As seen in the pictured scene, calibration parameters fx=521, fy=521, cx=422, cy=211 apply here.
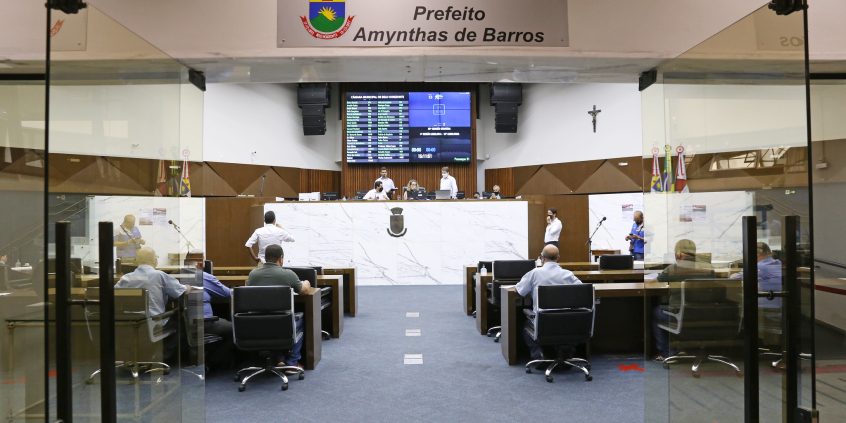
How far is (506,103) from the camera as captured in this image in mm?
13289

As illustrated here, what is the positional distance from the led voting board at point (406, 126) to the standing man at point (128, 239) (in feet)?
38.9

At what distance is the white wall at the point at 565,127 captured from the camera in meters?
11.4

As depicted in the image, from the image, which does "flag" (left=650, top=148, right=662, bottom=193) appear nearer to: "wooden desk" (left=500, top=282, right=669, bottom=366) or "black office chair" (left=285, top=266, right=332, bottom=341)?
"wooden desk" (left=500, top=282, right=669, bottom=366)

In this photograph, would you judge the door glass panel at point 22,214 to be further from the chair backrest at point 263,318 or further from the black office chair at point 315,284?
the black office chair at point 315,284

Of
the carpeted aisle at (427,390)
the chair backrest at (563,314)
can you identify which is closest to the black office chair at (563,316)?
the chair backrest at (563,314)

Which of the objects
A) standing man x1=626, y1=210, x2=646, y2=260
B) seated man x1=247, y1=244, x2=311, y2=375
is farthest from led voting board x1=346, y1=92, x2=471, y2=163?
seated man x1=247, y1=244, x2=311, y2=375

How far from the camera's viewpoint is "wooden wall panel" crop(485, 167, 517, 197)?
14117 millimetres

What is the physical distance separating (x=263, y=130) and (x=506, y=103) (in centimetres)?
614

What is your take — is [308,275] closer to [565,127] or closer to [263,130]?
[263,130]

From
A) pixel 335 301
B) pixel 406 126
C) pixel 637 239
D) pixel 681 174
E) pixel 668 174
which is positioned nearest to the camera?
pixel 681 174

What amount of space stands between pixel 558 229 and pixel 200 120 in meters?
6.78

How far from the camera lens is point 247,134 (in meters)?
12.5

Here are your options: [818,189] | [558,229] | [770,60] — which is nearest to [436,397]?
[818,189]

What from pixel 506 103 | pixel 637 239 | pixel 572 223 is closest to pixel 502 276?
pixel 637 239
